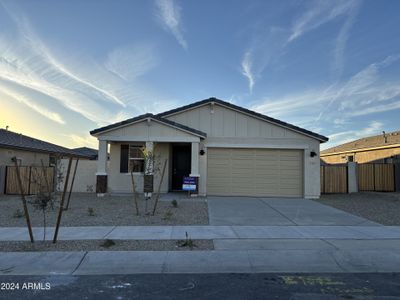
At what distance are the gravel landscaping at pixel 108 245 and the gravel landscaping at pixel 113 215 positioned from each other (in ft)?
6.82

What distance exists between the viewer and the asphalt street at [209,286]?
4688 millimetres

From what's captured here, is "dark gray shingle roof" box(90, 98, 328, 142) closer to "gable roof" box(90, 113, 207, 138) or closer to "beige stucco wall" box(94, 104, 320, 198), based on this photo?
"gable roof" box(90, 113, 207, 138)

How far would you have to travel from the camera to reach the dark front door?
1884 centimetres

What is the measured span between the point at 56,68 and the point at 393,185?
20.9 metres

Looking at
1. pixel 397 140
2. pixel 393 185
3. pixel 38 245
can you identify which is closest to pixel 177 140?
pixel 38 245

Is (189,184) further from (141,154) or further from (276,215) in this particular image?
(276,215)

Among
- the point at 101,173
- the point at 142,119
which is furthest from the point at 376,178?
the point at 101,173

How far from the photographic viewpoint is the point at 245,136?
17.3m

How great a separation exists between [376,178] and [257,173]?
9521mm

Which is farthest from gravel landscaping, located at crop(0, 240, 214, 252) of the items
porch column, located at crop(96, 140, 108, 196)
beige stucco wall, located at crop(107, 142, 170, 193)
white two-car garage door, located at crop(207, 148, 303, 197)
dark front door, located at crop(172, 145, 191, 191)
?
dark front door, located at crop(172, 145, 191, 191)

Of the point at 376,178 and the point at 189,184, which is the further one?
the point at 376,178

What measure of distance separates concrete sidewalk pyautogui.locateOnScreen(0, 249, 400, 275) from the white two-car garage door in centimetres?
1032

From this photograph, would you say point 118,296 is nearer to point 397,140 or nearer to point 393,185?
point 393,185

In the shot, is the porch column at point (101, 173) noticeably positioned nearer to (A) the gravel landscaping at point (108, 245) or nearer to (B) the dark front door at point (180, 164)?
(B) the dark front door at point (180, 164)
